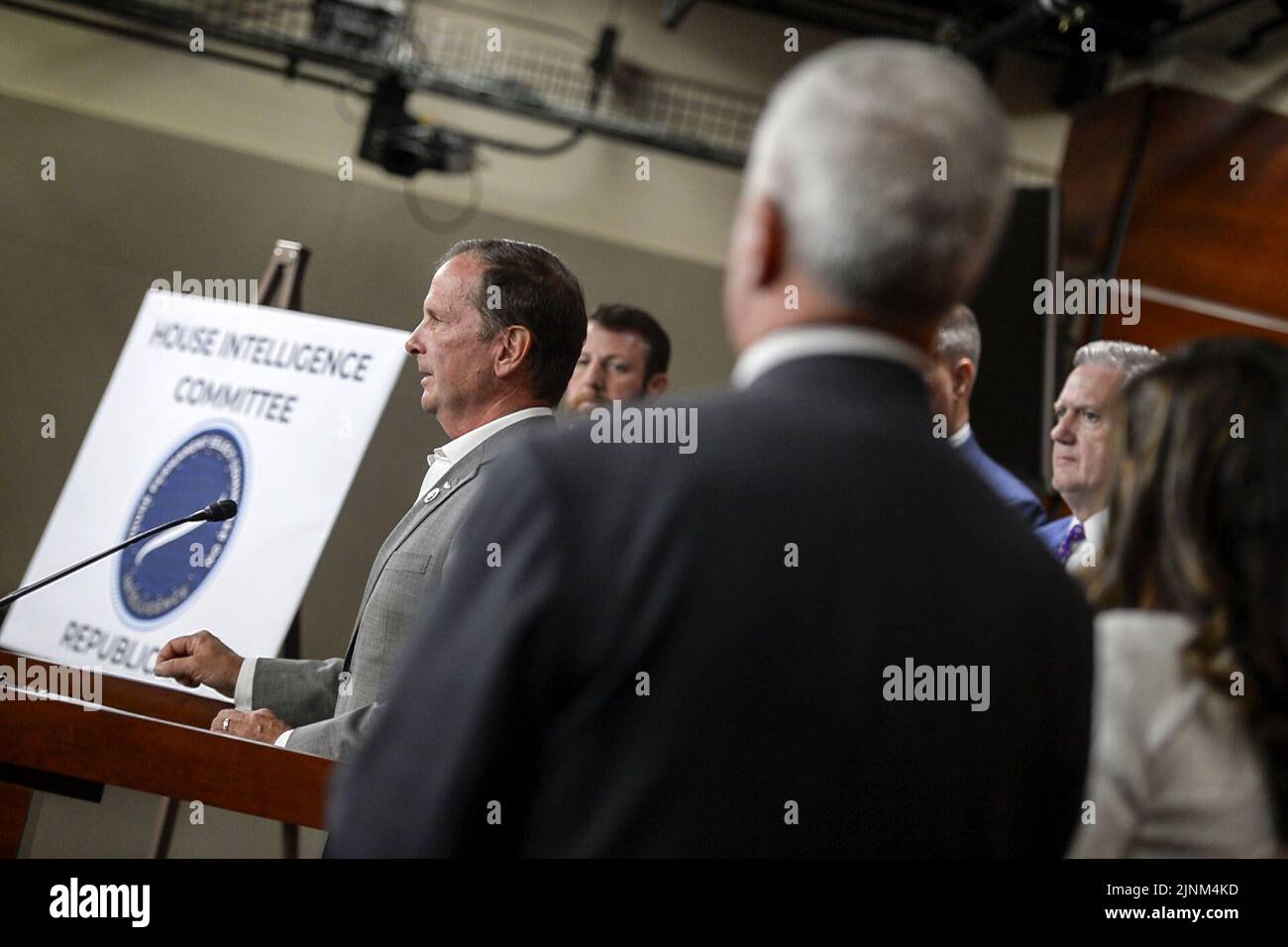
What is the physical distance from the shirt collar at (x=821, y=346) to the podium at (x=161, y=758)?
838mm

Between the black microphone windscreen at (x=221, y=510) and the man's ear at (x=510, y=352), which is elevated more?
the man's ear at (x=510, y=352)

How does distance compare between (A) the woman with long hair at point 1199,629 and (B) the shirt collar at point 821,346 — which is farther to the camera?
(A) the woman with long hair at point 1199,629

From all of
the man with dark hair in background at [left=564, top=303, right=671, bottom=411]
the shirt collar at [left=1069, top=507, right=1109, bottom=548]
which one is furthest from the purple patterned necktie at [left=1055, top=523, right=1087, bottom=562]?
the man with dark hair in background at [left=564, top=303, right=671, bottom=411]

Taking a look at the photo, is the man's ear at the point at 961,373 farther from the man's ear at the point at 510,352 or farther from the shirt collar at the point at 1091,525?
the man's ear at the point at 510,352

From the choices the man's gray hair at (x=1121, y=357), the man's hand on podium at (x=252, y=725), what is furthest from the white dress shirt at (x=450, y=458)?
the man's gray hair at (x=1121, y=357)

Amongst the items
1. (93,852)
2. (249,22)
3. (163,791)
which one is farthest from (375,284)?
(163,791)

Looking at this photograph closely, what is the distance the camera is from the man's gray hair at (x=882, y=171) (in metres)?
0.79

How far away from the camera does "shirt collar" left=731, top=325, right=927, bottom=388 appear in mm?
826

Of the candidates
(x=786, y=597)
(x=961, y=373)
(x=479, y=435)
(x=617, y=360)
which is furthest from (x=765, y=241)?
(x=617, y=360)

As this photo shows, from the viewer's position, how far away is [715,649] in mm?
766

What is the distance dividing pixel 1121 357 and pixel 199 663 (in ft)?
5.69

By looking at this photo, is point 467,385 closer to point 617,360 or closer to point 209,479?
point 209,479

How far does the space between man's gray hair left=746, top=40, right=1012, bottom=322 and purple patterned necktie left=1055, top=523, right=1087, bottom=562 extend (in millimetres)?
1650

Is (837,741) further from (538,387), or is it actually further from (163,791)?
(538,387)
